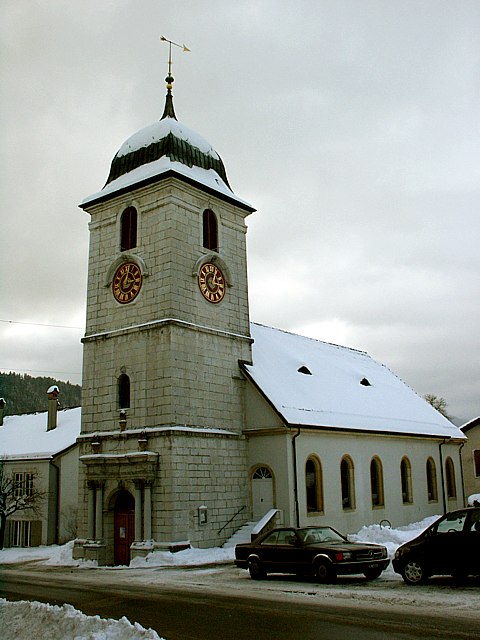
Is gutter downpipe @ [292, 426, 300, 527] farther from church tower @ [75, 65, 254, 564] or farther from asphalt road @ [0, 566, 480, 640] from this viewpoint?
asphalt road @ [0, 566, 480, 640]

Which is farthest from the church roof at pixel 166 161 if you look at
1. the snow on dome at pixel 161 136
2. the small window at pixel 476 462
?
the small window at pixel 476 462

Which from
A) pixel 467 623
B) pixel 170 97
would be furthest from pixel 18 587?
pixel 170 97

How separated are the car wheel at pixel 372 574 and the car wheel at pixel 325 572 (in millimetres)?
966

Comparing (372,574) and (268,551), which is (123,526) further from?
(372,574)

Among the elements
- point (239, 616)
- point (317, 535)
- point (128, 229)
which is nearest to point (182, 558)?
point (317, 535)

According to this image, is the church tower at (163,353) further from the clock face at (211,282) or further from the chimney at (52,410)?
the chimney at (52,410)

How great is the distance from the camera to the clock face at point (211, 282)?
2783cm

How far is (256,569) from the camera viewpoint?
1809cm

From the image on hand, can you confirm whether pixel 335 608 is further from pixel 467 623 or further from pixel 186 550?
pixel 186 550

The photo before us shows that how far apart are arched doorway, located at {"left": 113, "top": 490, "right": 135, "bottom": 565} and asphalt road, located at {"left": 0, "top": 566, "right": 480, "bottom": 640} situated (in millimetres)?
8527

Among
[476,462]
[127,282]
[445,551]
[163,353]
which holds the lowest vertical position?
[445,551]

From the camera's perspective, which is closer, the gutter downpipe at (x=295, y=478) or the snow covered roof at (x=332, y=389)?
the gutter downpipe at (x=295, y=478)

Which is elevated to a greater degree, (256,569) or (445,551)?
(445,551)

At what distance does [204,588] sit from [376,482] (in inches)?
715
